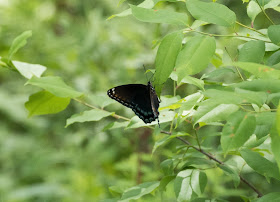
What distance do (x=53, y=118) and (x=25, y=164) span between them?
41cm

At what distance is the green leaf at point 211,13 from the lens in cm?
61

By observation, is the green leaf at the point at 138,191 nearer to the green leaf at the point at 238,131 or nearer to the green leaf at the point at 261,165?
the green leaf at the point at 261,165

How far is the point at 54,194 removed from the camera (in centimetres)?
191

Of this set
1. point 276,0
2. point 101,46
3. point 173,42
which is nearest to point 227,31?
point 101,46

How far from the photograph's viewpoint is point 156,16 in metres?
0.61

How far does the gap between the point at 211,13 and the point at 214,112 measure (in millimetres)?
151

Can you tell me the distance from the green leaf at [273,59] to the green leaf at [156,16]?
0.56ft

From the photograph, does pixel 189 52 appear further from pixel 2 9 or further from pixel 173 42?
pixel 2 9

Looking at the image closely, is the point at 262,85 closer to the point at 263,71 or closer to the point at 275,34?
the point at 263,71

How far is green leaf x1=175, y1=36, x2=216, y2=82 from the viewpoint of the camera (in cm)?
59

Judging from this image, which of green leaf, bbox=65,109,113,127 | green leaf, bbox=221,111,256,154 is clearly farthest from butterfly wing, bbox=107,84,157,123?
green leaf, bbox=221,111,256,154

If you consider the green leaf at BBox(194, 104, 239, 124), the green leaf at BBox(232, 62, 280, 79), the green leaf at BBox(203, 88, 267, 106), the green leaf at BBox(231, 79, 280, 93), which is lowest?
the green leaf at BBox(194, 104, 239, 124)

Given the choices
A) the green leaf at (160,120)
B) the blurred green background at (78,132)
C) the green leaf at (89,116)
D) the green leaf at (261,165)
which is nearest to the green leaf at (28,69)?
the green leaf at (89,116)

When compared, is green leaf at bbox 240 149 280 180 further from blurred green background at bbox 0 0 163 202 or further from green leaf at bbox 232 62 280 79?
blurred green background at bbox 0 0 163 202
